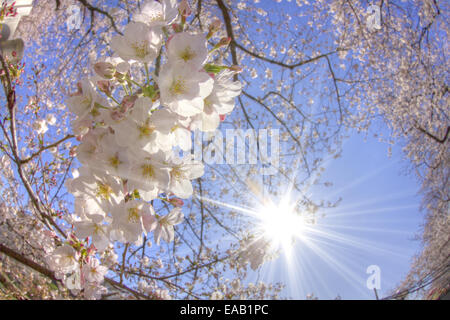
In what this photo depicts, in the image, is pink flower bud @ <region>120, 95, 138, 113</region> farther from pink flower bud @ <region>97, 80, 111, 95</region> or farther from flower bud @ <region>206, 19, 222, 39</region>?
flower bud @ <region>206, 19, 222, 39</region>

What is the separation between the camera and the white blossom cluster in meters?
0.60

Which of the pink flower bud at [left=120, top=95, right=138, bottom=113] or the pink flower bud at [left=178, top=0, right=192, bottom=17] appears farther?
the pink flower bud at [left=178, top=0, right=192, bottom=17]

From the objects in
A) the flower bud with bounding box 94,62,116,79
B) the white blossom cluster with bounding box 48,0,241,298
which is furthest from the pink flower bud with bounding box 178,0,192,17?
the flower bud with bounding box 94,62,116,79

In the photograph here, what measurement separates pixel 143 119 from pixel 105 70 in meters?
0.18

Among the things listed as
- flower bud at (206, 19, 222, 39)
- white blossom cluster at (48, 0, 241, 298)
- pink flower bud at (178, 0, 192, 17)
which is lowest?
white blossom cluster at (48, 0, 241, 298)

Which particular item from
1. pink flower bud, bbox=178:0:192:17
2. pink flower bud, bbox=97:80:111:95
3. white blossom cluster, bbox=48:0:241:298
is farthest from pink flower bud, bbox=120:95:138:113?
pink flower bud, bbox=178:0:192:17

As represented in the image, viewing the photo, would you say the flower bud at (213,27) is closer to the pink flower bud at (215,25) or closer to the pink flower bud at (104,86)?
the pink flower bud at (215,25)

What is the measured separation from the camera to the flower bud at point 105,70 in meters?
0.66

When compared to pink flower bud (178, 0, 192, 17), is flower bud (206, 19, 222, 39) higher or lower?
higher

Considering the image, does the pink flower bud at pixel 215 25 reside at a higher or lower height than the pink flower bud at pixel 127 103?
higher

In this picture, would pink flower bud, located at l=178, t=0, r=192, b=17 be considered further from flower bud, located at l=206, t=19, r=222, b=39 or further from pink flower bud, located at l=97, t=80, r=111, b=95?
pink flower bud, located at l=97, t=80, r=111, b=95

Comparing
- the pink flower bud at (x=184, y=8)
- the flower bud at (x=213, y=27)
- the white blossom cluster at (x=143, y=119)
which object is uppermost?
the flower bud at (x=213, y=27)

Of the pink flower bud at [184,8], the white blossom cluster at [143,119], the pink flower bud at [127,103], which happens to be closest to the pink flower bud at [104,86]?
the white blossom cluster at [143,119]
